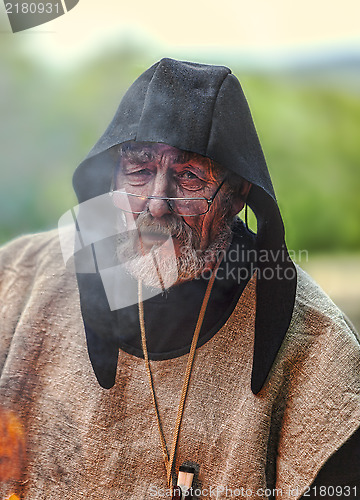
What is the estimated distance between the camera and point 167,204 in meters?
1.89

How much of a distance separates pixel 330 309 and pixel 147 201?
85 centimetres

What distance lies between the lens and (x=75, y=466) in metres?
1.97

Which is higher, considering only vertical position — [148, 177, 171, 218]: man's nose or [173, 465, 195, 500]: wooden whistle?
[148, 177, 171, 218]: man's nose

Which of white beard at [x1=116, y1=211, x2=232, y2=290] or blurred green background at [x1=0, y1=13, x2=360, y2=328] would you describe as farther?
blurred green background at [x1=0, y1=13, x2=360, y2=328]

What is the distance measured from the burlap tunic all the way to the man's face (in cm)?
29

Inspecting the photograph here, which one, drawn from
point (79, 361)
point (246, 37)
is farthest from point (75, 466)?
point (246, 37)

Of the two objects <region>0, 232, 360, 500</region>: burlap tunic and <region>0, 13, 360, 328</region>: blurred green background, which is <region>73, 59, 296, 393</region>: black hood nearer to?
<region>0, 232, 360, 500</region>: burlap tunic

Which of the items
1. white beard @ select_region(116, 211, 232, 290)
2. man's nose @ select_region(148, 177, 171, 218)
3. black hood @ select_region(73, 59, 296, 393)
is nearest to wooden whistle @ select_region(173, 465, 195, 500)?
black hood @ select_region(73, 59, 296, 393)

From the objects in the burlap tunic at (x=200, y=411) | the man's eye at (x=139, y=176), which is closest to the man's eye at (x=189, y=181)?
the man's eye at (x=139, y=176)

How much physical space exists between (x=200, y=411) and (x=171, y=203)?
2.59ft

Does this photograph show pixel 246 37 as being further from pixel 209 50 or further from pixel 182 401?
pixel 182 401

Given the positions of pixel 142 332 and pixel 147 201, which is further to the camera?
pixel 142 332

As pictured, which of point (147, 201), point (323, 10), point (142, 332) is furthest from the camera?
point (323, 10)

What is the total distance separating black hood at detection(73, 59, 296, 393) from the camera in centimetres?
180
